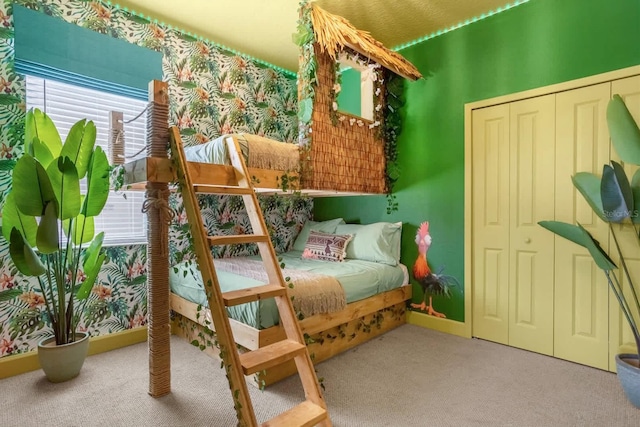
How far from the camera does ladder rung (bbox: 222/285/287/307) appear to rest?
1.58 metres

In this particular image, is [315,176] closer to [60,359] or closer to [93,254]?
[93,254]

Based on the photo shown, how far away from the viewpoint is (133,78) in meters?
2.81

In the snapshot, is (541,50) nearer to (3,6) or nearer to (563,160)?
(563,160)

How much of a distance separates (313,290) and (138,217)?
1777 millimetres

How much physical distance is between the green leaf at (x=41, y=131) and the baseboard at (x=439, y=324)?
Answer: 10.6 feet

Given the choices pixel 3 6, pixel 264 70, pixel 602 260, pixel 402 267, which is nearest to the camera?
pixel 602 260

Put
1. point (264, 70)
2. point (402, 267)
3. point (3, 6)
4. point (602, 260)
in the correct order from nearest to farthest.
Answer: point (602, 260), point (3, 6), point (402, 267), point (264, 70)

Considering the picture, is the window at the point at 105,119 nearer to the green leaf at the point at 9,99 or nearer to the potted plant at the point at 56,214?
the green leaf at the point at 9,99

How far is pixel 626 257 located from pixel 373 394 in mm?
1965

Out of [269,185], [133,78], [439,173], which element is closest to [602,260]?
[439,173]

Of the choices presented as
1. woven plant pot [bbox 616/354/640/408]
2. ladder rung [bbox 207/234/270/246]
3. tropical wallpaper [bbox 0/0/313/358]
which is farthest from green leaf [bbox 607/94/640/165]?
tropical wallpaper [bbox 0/0/313/358]

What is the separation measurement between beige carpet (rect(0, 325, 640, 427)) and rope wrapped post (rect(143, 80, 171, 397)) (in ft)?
0.56

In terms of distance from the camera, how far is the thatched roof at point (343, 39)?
7.72 feet

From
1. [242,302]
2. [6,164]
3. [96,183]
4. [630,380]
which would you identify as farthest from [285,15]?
[630,380]
